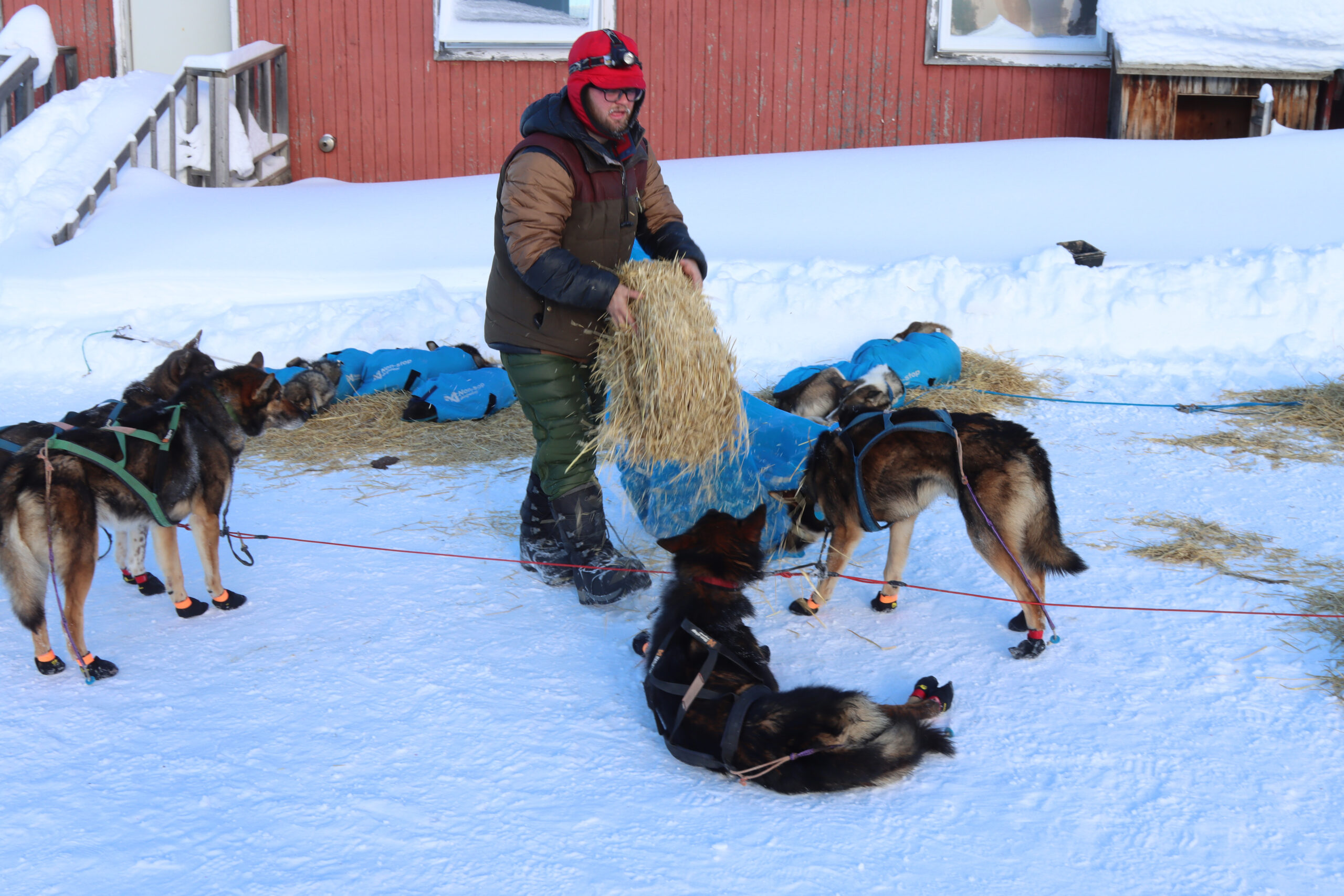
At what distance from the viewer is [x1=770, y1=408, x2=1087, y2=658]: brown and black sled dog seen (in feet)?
10.5

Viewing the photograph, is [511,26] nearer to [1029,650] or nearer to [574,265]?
[574,265]

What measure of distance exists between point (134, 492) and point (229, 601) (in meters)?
0.57

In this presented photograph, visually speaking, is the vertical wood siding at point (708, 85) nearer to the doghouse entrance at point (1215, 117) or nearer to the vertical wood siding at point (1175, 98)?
the vertical wood siding at point (1175, 98)

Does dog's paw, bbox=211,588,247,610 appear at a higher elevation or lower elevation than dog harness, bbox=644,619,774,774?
lower

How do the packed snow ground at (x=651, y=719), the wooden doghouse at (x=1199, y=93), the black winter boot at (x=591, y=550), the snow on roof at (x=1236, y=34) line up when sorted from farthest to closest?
the wooden doghouse at (x=1199, y=93) < the snow on roof at (x=1236, y=34) < the black winter boot at (x=591, y=550) < the packed snow ground at (x=651, y=719)

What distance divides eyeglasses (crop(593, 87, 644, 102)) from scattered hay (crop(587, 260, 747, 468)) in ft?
1.89

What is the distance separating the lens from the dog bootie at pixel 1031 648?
320cm

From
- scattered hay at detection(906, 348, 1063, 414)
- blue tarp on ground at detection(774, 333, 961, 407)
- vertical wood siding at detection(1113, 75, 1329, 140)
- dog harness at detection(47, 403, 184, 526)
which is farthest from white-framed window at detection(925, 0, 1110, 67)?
dog harness at detection(47, 403, 184, 526)

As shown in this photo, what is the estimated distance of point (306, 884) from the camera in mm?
2182

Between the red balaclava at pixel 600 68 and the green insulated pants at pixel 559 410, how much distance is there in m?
0.93

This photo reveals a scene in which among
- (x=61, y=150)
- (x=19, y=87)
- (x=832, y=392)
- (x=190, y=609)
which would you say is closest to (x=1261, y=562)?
(x=832, y=392)

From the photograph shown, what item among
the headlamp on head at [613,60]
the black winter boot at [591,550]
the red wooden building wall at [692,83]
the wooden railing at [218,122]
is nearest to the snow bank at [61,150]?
the wooden railing at [218,122]

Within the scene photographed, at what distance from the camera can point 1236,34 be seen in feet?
31.7

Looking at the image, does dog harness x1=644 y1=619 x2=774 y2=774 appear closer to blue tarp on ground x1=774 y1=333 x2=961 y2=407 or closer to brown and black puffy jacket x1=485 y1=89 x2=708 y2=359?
brown and black puffy jacket x1=485 y1=89 x2=708 y2=359
